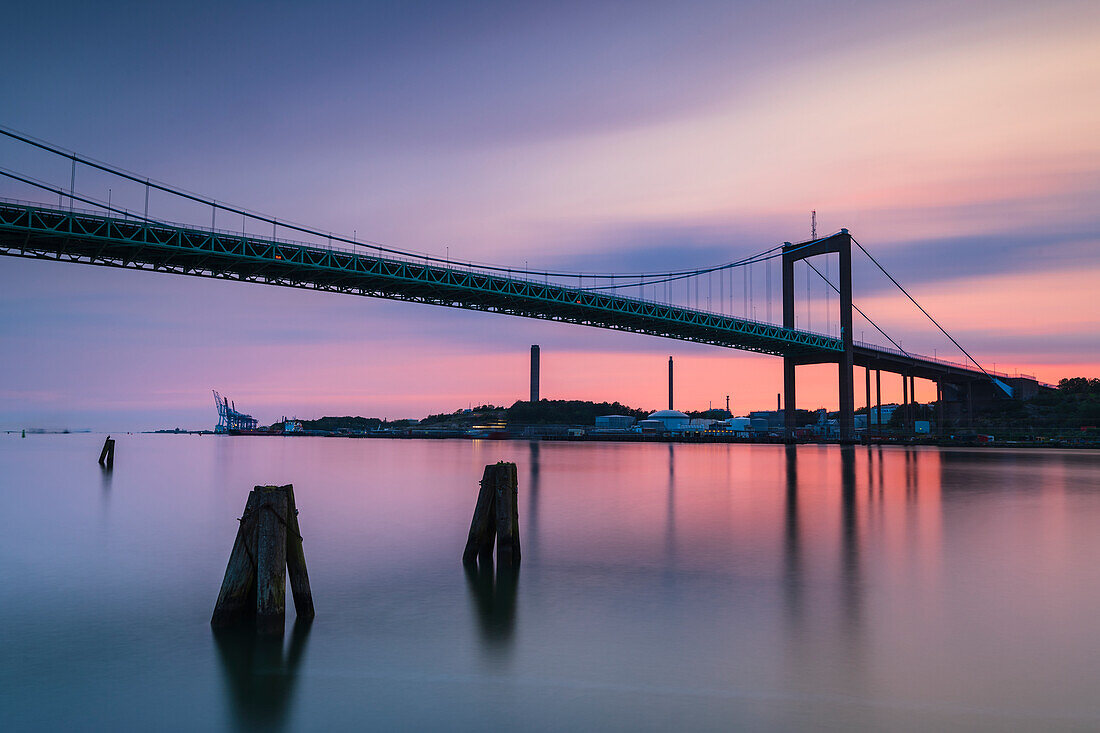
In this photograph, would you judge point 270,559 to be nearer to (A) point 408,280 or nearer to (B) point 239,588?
(B) point 239,588

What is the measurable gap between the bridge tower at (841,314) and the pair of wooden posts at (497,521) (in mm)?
73113

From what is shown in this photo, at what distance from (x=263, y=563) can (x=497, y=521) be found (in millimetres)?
4834

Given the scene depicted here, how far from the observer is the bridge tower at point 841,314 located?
260 feet

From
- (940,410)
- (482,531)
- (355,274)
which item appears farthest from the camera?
(940,410)

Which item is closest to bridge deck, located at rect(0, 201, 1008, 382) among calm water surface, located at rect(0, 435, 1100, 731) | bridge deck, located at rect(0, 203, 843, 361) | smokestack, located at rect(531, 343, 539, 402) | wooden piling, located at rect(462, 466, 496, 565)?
bridge deck, located at rect(0, 203, 843, 361)

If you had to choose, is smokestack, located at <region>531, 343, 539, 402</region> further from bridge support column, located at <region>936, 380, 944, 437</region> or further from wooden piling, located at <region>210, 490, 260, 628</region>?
wooden piling, located at <region>210, 490, 260, 628</region>

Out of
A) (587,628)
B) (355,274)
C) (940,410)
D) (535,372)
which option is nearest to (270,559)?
(587,628)

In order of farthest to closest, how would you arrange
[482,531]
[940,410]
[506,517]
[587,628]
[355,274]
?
[940,410] < [355,274] < [482,531] < [506,517] < [587,628]

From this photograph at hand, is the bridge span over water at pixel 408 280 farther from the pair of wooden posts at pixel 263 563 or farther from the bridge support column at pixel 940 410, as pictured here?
the pair of wooden posts at pixel 263 563

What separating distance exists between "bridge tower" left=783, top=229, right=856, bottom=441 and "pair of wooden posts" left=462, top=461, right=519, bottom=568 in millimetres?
73113

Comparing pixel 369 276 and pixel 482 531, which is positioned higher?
pixel 369 276

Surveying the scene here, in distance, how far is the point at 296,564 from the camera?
8.73 meters

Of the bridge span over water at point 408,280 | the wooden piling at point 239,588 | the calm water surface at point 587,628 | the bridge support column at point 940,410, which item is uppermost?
the bridge span over water at point 408,280

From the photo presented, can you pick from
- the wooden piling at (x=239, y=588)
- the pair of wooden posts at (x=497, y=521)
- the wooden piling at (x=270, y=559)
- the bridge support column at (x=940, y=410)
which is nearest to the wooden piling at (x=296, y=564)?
the wooden piling at (x=270, y=559)
